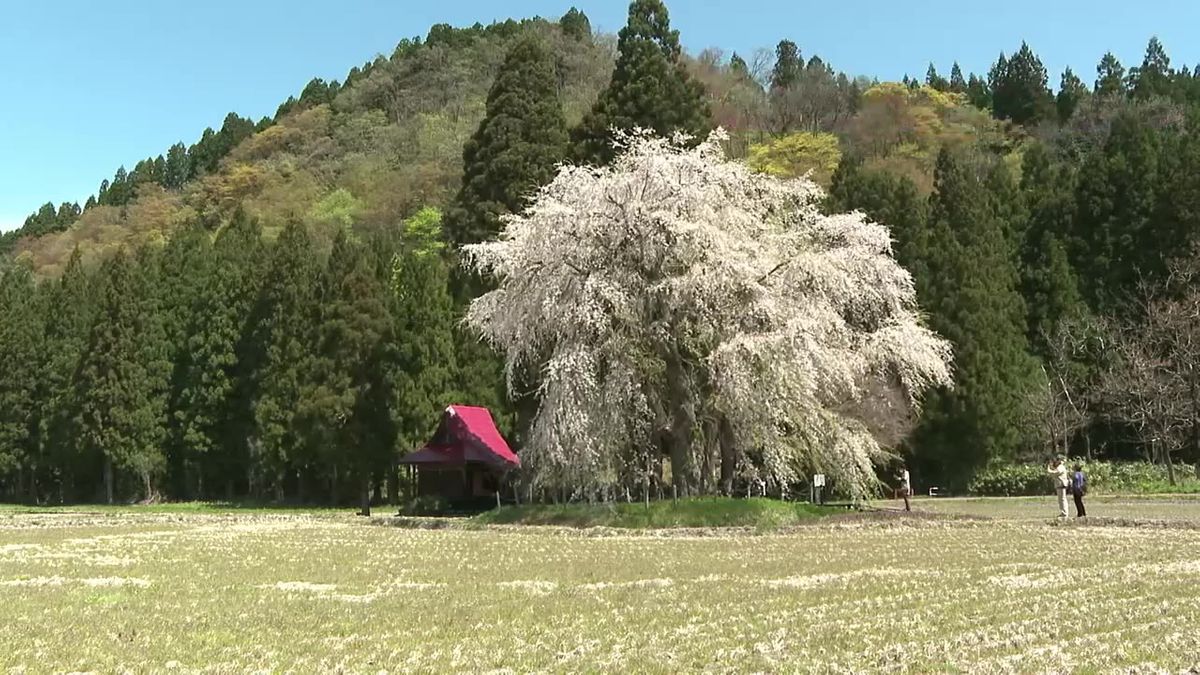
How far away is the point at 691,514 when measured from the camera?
20156 millimetres

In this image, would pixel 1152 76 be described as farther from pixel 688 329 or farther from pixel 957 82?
pixel 688 329

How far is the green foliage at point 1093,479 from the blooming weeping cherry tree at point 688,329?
42.8 ft

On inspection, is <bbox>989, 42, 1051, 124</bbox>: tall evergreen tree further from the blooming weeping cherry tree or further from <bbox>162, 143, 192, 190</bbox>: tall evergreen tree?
<bbox>162, 143, 192, 190</bbox>: tall evergreen tree

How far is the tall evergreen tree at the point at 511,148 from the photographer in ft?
103

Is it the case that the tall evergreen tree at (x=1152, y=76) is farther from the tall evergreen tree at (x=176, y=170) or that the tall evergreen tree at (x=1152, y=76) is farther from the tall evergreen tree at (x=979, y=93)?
the tall evergreen tree at (x=176, y=170)

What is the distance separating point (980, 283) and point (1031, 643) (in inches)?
1226

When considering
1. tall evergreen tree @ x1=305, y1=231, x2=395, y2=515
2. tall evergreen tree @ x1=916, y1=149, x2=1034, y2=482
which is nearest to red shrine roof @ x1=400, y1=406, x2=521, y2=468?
tall evergreen tree @ x1=305, y1=231, x2=395, y2=515

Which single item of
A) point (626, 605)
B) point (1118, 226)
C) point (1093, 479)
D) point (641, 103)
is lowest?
point (1093, 479)

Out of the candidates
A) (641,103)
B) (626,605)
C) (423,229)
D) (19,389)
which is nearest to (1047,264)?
(641,103)

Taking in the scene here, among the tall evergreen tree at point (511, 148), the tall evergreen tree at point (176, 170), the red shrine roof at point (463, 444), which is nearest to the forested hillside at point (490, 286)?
the tall evergreen tree at point (511, 148)

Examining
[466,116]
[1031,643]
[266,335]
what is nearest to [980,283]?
[266,335]

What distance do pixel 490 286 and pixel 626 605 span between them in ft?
65.5

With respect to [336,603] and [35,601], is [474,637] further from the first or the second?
[35,601]

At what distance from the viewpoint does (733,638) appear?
7.48 m
